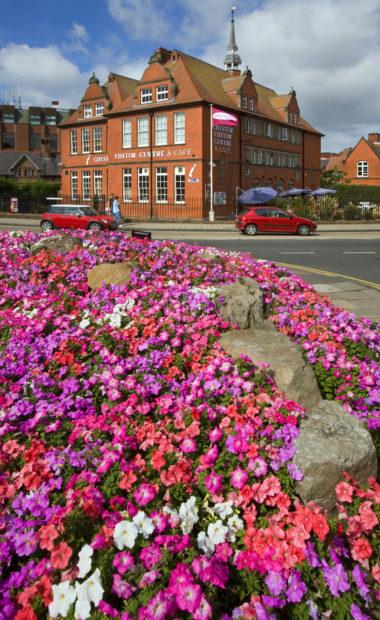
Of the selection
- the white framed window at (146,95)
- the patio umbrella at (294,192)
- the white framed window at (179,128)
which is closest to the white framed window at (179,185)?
the white framed window at (179,128)

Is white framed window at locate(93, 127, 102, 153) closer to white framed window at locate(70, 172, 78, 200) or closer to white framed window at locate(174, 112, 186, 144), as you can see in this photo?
white framed window at locate(70, 172, 78, 200)

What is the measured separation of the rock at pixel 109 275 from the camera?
19.9 ft

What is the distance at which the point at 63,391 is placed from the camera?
3.80 meters

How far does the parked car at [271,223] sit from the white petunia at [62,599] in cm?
2624

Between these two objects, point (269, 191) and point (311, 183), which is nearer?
point (269, 191)

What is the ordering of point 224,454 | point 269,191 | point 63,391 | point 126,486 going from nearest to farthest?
point 126,486
point 224,454
point 63,391
point 269,191

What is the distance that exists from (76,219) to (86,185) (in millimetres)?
20832

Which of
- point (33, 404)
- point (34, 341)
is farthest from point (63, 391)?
point (34, 341)

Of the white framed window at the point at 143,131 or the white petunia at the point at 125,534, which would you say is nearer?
the white petunia at the point at 125,534

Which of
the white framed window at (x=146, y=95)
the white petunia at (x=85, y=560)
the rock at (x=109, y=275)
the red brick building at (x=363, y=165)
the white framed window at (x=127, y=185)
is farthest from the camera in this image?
the red brick building at (x=363, y=165)

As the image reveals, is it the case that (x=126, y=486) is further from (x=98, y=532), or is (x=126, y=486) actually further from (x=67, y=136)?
(x=67, y=136)

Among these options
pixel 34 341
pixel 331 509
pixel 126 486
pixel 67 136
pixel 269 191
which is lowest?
pixel 331 509

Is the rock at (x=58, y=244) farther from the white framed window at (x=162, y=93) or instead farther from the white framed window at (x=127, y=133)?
the white framed window at (x=127, y=133)

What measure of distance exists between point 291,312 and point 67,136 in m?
46.6
